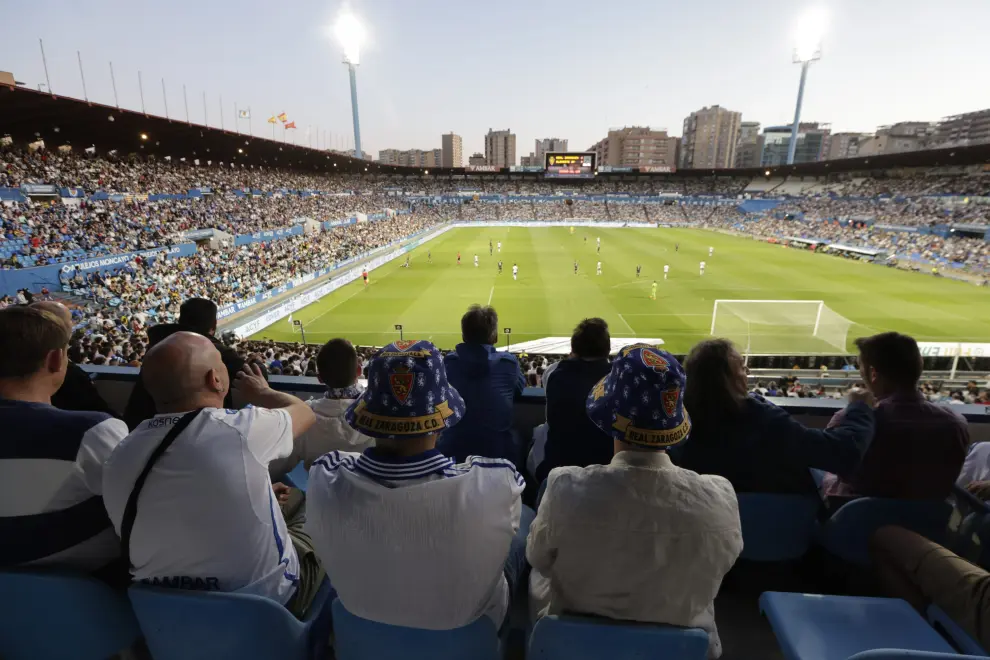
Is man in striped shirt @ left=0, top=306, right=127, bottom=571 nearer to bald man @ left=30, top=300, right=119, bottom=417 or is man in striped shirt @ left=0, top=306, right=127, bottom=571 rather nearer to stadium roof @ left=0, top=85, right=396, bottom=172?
bald man @ left=30, top=300, right=119, bottom=417

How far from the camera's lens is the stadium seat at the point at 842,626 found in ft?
6.05

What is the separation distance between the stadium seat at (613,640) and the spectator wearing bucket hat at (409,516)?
0.25 m

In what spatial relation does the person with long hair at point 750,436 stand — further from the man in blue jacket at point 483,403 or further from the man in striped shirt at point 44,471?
the man in striped shirt at point 44,471

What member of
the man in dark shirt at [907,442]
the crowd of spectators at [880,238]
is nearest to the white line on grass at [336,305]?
the man in dark shirt at [907,442]

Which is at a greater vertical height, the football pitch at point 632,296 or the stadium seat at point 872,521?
the stadium seat at point 872,521

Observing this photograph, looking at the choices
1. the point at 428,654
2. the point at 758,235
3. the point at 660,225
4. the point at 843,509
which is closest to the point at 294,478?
the point at 428,654

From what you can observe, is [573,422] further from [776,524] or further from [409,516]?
[409,516]

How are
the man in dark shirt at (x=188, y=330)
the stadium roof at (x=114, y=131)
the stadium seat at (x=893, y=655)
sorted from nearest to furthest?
the stadium seat at (x=893, y=655), the man in dark shirt at (x=188, y=330), the stadium roof at (x=114, y=131)

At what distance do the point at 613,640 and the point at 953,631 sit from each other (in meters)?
1.48

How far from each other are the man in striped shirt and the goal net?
1638 cm

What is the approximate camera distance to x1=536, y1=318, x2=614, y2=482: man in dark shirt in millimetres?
2914

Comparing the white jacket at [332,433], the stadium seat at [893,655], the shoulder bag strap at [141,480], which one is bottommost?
the white jacket at [332,433]

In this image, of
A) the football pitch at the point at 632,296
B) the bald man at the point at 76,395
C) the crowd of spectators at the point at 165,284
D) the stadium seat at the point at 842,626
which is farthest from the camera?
the football pitch at the point at 632,296

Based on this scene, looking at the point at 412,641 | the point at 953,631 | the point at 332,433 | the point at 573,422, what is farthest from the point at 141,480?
the point at 953,631
